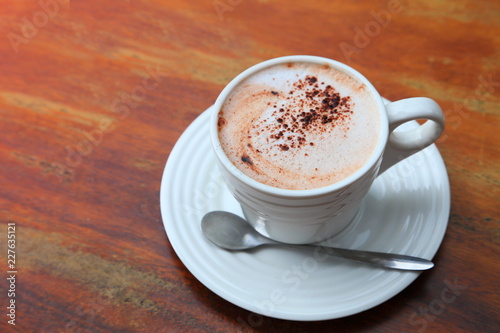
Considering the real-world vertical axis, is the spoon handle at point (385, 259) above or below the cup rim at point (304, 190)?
below

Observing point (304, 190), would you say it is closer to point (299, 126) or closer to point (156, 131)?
point (299, 126)

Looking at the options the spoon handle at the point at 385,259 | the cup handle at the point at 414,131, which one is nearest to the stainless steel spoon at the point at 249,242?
the spoon handle at the point at 385,259

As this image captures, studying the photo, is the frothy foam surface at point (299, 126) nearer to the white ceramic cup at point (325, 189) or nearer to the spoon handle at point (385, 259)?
the white ceramic cup at point (325, 189)

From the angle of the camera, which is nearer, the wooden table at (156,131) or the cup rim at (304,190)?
the cup rim at (304,190)

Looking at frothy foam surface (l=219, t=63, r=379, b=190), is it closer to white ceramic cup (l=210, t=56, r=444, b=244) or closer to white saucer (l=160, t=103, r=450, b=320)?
white ceramic cup (l=210, t=56, r=444, b=244)

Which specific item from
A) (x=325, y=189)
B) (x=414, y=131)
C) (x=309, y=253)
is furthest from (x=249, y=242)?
(x=414, y=131)
